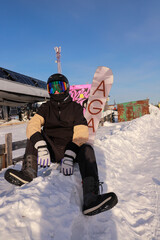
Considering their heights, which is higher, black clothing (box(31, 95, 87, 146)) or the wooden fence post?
black clothing (box(31, 95, 87, 146))

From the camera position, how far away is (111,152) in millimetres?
4672

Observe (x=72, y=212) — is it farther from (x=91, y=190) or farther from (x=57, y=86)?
(x=57, y=86)

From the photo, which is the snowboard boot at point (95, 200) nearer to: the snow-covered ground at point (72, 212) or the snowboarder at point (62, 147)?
the snowboarder at point (62, 147)

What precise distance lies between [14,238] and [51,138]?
5.19 feet

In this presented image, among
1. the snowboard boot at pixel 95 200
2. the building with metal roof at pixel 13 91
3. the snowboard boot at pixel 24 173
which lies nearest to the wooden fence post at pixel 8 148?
the snowboard boot at pixel 24 173

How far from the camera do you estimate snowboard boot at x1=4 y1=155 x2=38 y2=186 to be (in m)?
2.04

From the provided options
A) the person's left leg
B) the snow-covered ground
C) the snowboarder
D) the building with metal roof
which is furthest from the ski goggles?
the building with metal roof

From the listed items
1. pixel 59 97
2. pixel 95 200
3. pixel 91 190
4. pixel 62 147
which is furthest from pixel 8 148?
pixel 95 200

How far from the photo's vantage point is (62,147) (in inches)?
103

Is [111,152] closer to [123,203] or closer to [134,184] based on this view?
[134,184]

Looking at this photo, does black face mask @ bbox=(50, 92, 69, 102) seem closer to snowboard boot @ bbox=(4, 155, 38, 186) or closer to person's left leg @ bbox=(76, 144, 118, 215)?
person's left leg @ bbox=(76, 144, 118, 215)

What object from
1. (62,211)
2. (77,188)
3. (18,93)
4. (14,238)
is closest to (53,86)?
(77,188)

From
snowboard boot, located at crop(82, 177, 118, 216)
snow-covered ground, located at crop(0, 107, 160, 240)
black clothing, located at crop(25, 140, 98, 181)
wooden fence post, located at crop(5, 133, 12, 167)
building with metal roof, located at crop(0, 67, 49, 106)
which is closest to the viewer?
snow-covered ground, located at crop(0, 107, 160, 240)

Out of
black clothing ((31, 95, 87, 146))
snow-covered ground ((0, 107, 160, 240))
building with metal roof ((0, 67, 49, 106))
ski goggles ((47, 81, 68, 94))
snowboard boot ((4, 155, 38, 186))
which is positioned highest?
building with metal roof ((0, 67, 49, 106))
